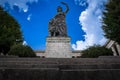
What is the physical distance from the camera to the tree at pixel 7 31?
2748 cm

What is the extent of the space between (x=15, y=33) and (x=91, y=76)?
25958 mm

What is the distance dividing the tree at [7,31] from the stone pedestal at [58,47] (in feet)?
30.5

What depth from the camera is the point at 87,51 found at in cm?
1577

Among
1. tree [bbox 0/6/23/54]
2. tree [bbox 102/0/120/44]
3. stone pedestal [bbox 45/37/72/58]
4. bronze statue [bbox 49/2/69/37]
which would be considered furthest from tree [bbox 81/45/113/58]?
tree [bbox 0/6/23/54]

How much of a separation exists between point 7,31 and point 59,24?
31.5 ft

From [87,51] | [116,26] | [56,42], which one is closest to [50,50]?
[56,42]

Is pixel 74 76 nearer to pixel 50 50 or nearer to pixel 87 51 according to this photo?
pixel 87 51

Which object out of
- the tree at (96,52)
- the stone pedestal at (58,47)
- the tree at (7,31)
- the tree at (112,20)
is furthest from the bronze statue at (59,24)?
the tree at (7,31)

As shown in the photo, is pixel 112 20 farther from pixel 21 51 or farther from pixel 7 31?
pixel 7 31

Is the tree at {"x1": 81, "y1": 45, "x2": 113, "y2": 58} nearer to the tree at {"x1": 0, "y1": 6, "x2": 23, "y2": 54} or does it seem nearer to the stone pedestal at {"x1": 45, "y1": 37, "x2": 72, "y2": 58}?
the stone pedestal at {"x1": 45, "y1": 37, "x2": 72, "y2": 58}

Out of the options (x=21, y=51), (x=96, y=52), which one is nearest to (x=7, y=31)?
(x=21, y=51)

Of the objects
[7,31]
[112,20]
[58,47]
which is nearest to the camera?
[112,20]

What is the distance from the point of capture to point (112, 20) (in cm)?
1956

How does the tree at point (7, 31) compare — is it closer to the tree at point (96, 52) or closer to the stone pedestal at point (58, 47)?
the stone pedestal at point (58, 47)
